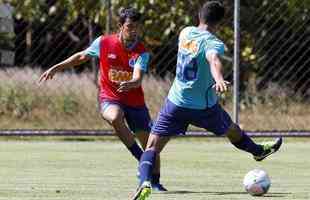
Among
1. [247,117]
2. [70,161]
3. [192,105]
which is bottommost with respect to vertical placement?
[247,117]

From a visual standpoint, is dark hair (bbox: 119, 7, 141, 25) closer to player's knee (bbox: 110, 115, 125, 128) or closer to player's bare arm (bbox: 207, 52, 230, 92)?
player's knee (bbox: 110, 115, 125, 128)

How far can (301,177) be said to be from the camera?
Answer: 11.8 metres

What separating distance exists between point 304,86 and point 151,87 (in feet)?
8.41

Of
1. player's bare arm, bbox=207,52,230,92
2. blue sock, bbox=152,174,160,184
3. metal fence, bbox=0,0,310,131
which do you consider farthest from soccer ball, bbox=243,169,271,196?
metal fence, bbox=0,0,310,131

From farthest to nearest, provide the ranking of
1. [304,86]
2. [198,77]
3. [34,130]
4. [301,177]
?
[304,86] → [34,130] → [301,177] → [198,77]

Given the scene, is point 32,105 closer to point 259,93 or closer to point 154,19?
point 154,19

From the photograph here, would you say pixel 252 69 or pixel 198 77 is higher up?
pixel 198 77

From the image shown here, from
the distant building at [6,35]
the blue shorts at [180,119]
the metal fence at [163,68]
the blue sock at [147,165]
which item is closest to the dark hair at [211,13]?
the blue shorts at [180,119]

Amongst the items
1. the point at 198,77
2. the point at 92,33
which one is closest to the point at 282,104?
the point at 92,33

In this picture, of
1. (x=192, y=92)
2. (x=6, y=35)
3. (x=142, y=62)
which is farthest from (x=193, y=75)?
(x=6, y=35)

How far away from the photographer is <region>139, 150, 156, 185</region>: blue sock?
921 cm

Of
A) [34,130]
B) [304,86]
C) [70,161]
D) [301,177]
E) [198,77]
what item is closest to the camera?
[198,77]

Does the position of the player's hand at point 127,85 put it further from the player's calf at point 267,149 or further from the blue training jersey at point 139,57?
the player's calf at point 267,149

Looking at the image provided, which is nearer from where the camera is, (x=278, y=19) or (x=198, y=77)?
(x=198, y=77)
